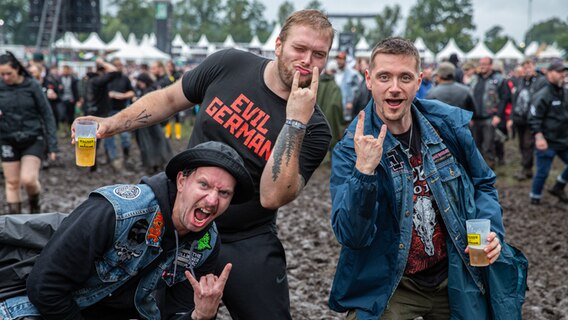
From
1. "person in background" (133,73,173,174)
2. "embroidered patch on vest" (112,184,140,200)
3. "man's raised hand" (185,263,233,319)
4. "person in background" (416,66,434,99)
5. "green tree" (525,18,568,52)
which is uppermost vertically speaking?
"embroidered patch on vest" (112,184,140,200)

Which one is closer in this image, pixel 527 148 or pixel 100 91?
pixel 527 148

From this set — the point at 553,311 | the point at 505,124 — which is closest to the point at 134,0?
the point at 505,124

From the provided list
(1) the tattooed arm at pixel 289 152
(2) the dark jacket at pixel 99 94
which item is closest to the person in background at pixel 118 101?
(2) the dark jacket at pixel 99 94

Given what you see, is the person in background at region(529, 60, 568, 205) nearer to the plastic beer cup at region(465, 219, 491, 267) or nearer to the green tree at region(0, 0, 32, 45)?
the plastic beer cup at region(465, 219, 491, 267)

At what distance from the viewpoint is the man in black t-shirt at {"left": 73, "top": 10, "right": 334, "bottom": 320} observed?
152 inches

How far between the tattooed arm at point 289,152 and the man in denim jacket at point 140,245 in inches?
11.3

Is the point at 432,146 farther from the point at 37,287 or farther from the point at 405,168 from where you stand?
the point at 37,287

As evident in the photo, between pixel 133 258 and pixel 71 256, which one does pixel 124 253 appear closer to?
pixel 133 258

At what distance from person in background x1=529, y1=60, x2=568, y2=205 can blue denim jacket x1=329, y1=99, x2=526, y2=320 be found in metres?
7.30

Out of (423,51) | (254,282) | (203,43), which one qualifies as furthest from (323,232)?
(203,43)

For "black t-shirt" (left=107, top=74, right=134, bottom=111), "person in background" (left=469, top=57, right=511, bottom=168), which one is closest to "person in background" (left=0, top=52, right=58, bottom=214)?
"black t-shirt" (left=107, top=74, right=134, bottom=111)

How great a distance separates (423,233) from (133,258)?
4.87ft

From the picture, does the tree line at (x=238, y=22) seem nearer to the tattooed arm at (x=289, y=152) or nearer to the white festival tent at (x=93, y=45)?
the white festival tent at (x=93, y=45)

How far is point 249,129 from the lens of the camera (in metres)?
4.02
